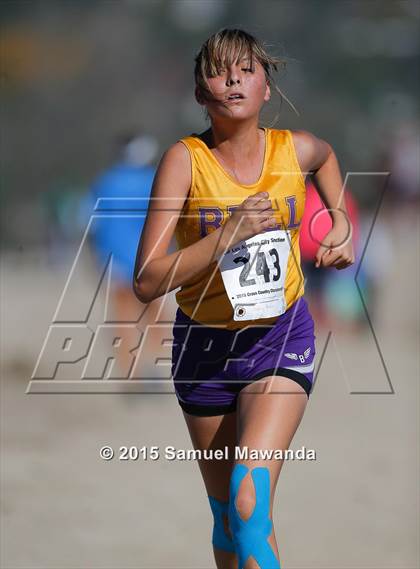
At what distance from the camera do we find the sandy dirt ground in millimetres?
3852

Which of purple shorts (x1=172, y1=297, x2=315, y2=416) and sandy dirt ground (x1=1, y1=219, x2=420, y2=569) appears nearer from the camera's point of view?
purple shorts (x1=172, y1=297, x2=315, y2=416)

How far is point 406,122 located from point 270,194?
959 cm

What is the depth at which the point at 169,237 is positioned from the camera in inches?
105

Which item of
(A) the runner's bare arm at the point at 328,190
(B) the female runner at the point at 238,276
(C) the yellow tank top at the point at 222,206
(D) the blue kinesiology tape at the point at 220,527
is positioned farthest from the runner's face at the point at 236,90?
(D) the blue kinesiology tape at the point at 220,527

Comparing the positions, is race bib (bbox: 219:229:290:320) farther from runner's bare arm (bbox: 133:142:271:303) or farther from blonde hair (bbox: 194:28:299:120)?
blonde hair (bbox: 194:28:299:120)

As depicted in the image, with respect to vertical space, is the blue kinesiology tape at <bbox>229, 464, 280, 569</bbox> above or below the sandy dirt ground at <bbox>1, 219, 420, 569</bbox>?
above

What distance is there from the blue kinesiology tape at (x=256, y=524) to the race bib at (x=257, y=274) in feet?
1.48

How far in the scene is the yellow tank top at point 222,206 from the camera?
269cm

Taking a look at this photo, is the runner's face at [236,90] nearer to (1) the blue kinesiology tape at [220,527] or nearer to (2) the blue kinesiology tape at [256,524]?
(2) the blue kinesiology tape at [256,524]

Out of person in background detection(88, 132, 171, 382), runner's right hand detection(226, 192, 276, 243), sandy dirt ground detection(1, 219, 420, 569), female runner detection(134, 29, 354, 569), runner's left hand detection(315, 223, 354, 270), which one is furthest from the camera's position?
person in background detection(88, 132, 171, 382)

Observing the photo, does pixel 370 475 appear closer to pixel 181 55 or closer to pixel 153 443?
pixel 153 443

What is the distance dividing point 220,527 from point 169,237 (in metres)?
0.96

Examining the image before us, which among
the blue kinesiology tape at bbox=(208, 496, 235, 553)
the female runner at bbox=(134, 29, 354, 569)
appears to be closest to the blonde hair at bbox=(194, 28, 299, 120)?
the female runner at bbox=(134, 29, 354, 569)

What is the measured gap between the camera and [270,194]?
274 centimetres
